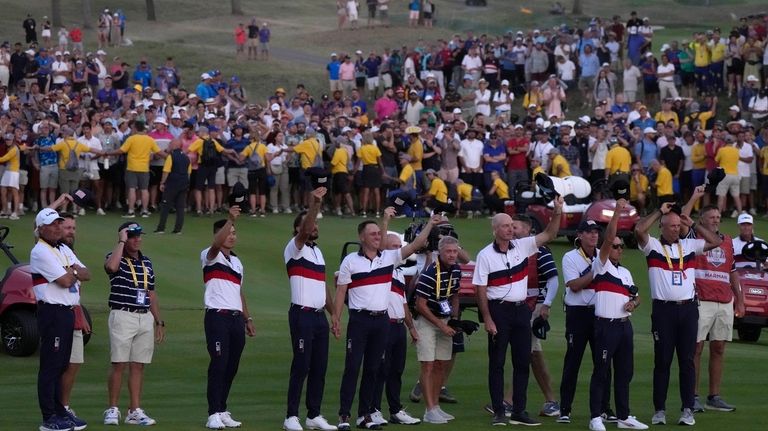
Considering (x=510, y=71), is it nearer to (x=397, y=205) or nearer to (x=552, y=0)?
(x=397, y=205)

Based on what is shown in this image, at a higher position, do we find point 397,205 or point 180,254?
point 397,205

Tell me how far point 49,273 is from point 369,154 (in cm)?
1806

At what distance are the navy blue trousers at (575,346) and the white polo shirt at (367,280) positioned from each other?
195 cm

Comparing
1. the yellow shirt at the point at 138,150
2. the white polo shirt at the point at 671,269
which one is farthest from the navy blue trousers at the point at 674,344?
the yellow shirt at the point at 138,150

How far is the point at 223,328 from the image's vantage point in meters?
13.6

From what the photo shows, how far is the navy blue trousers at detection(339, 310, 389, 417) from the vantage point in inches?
545

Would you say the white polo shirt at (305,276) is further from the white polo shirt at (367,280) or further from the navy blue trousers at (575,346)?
the navy blue trousers at (575,346)

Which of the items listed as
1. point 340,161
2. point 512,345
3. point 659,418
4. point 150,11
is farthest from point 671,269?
point 150,11

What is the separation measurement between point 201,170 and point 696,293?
1628cm

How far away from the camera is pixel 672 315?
14.4 metres

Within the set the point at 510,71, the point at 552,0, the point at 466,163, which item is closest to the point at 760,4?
the point at 552,0

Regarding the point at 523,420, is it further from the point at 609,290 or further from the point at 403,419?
the point at 609,290

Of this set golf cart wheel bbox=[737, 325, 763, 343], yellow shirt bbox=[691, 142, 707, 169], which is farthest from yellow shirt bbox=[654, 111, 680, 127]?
golf cart wheel bbox=[737, 325, 763, 343]

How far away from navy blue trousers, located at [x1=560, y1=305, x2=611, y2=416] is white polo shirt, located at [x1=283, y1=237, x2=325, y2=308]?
8.53ft
